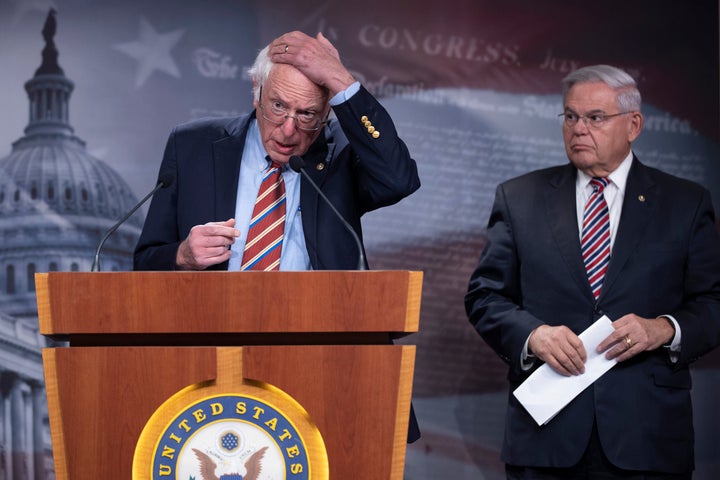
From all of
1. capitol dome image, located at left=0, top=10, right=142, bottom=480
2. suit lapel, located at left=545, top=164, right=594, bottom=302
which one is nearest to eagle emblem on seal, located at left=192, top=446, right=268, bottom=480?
suit lapel, located at left=545, top=164, right=594, bottom=302

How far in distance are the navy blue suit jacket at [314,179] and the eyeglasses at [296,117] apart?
75 mm

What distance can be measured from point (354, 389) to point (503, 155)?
7.97ft

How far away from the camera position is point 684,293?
9.41ft

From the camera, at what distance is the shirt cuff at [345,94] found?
2.26 meters

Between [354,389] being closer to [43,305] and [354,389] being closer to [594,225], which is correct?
[43,305]

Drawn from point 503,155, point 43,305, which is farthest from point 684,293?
point 43,305

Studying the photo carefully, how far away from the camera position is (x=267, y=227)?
2336 mm

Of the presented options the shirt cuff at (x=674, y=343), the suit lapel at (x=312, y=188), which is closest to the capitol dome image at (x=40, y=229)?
the suit lapel at (x=312, y=188)

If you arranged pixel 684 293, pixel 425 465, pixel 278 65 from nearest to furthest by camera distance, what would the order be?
pixel 278 65
pixel 684 293
pixel 425 465

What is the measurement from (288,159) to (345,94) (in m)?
0.22

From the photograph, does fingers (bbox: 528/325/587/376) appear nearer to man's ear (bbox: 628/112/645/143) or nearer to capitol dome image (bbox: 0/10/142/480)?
man's ear (bbox: 628/112/645/143)

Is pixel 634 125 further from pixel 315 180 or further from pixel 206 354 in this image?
pixel 206 354

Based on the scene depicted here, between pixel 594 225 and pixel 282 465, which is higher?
pixel 594 225

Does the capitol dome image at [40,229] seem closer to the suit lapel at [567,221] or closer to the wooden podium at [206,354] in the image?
the suit lapel at [567,221]
